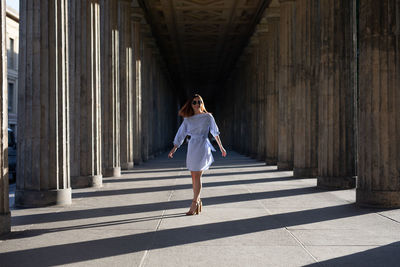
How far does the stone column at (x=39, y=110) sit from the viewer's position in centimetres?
888

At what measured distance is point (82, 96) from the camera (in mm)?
12344

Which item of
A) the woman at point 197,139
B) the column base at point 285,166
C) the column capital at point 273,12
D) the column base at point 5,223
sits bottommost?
the column base at point 285,166

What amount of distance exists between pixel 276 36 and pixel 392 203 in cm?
1519

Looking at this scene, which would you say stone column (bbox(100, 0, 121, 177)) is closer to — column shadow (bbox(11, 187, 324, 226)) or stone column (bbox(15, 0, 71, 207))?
stone column (bbox(15, 0, 71, 207))

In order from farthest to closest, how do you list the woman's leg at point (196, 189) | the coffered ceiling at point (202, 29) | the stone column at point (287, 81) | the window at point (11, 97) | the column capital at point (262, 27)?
the window at point (11, 97) < the column capital at point (262, 27) < the coffered ceiling at point (202, 29) < the stone column at point (287, 81) < the woman's leg at point (196, 189)

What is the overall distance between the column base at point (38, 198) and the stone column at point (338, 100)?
22.3 ft

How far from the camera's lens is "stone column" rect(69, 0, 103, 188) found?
1221 centimetres

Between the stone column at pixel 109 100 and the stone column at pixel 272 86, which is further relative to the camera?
the stone column at pixel 272 86

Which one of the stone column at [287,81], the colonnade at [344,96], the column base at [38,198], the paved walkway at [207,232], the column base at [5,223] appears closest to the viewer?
the paved walkway at [207,232]

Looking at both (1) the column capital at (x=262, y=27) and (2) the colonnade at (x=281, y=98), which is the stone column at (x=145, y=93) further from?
(1) the column capital at (x=262, y=27)

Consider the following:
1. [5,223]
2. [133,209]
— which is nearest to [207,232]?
[133,209]

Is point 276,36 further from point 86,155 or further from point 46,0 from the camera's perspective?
point 46,0

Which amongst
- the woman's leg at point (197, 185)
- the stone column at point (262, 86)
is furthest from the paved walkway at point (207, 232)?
the stone column at point (262, 86)

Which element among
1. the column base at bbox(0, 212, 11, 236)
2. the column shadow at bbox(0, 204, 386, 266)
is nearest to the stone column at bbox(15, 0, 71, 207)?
the column base at bbox(0, 212, 11, 236)
